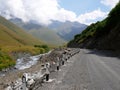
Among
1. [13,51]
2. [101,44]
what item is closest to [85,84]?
[101,44]

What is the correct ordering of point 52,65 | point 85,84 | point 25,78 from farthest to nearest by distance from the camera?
point 52,65 → point 85,84 → point 25,78

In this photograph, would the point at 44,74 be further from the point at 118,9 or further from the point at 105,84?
the point at 118,9

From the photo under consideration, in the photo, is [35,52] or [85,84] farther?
[35,52]

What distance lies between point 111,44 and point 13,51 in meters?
70.8

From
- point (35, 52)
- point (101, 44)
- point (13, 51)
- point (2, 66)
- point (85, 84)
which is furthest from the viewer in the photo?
point (35, 52)

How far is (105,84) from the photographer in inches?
716

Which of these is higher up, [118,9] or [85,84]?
[118,9]

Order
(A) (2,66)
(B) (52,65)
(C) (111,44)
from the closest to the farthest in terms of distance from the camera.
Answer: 1. (B) (52,65)
2. (A) (2,66)
3. (C) (111,44)

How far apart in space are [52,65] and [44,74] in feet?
24.2

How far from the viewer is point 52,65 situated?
26.6 meters

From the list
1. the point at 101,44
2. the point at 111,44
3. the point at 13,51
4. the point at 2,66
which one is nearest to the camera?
the point at 2,66

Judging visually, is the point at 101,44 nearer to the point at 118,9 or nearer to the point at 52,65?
the point at 118,9

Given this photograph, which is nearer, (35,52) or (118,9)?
(118,9)

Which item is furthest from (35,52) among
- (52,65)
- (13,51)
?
(52,65)
